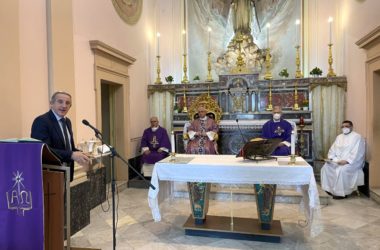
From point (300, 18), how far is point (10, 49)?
675 cm

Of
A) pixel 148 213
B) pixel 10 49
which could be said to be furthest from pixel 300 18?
pixel 10 49

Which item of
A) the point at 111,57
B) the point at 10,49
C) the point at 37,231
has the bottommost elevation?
the point at 37,231

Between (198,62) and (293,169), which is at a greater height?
(198,62)

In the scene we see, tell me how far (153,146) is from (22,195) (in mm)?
4530

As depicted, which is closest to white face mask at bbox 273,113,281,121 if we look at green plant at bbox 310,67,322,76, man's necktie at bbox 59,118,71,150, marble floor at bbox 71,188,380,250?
green plant at bbox 310,67,322,76

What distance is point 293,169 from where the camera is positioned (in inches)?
126

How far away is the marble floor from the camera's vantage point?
350 centimetres

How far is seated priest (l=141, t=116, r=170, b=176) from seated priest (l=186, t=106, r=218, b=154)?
77 centimetres

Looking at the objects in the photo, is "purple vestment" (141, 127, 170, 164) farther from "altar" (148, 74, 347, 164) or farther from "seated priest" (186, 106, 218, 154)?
"seated priest" (186, 106, 218, 154)

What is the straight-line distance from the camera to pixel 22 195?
216 centimetres

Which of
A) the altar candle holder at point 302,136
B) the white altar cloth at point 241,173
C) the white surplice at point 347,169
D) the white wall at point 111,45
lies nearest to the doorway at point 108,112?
the white wall at point 111,45

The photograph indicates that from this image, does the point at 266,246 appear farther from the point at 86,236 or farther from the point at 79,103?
the point at 79,103

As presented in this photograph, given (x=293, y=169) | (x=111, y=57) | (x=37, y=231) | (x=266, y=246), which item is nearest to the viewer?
(x=37, y=231)

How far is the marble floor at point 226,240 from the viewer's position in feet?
11.5
